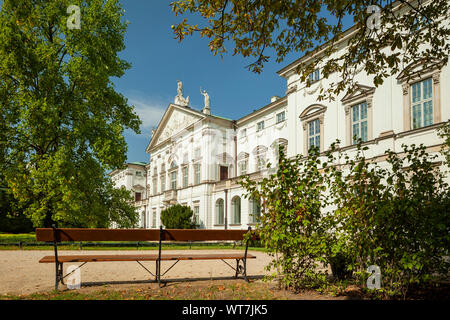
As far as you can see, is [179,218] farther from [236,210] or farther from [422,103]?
[422,103]

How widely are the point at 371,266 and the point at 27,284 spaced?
5.91 metres

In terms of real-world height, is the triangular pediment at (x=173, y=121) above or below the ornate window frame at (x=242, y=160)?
above

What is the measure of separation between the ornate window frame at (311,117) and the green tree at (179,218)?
1430cm

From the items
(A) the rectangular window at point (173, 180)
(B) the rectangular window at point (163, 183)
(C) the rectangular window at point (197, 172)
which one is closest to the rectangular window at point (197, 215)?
(C) the rectangular window at point (197, 172)

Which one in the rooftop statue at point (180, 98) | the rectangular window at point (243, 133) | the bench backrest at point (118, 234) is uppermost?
the rooftop statue at point (180, 98)

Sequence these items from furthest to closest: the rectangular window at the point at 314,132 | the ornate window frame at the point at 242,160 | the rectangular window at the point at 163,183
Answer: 1. the rectangular window at the point at 163,183
2. the ornate window frame at the point at 242,160
3. the rectangular window at the point at 314,132

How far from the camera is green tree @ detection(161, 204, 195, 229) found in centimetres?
3200

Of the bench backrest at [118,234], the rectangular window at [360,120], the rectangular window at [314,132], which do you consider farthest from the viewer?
the rectangular window at [314,132]

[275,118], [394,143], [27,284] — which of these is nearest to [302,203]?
[27,284]

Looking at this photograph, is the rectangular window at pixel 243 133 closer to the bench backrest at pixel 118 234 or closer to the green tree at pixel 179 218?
the green tree at pixel 179 218

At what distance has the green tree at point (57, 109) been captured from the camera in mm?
16203

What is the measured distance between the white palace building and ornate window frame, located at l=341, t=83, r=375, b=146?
51 mm

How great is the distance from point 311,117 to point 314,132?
0.94 metres

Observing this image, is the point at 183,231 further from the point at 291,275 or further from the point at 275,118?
the point at 275,118
